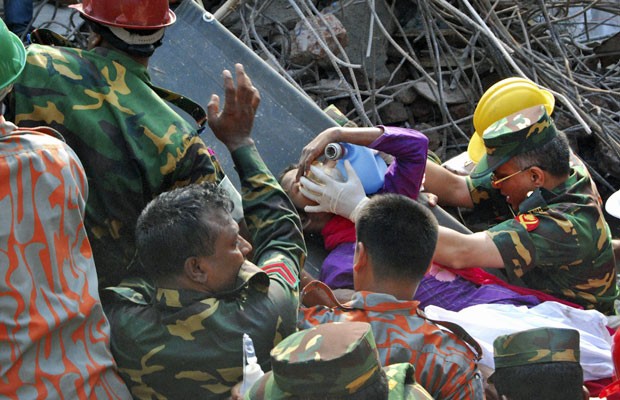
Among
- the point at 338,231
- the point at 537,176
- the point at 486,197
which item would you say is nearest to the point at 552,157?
the point at 537,176

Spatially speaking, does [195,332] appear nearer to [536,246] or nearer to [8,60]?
[8,60]

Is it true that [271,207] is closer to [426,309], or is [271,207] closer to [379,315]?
[379,315]

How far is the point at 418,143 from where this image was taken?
3.54 meters

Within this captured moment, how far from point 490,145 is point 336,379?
2.06 metres

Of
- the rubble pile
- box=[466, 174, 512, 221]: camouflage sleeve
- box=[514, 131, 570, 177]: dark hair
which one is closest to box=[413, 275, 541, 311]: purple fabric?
→ box=[514, 131, 570, 177]: dark hair

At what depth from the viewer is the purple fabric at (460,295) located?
11.5 feet

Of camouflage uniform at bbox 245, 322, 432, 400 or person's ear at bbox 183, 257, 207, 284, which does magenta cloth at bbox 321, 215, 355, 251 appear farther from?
camouflage uniform at bbox 245, 322, 432, 400

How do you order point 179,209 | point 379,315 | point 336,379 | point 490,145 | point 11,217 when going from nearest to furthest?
1. point 336,379
2. point 11,217
3. point 179,209
4. point 379,315
5. point 490,145

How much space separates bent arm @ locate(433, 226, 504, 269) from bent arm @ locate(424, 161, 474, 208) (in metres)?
0.57

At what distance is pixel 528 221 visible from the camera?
3.61 metres

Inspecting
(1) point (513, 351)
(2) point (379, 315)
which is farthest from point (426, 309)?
(1) point (513, 351)

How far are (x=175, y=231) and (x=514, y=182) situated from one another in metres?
1.82

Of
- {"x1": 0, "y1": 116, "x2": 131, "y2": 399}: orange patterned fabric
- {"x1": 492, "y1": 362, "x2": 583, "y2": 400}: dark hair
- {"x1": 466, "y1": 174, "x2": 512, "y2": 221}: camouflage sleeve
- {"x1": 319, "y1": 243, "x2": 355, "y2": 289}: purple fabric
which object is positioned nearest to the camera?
{"x1": 0, "y1": 116, "x2": 131, "y2": 399}: orange patterned fabric

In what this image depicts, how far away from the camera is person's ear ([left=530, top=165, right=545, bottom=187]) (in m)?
3.73
